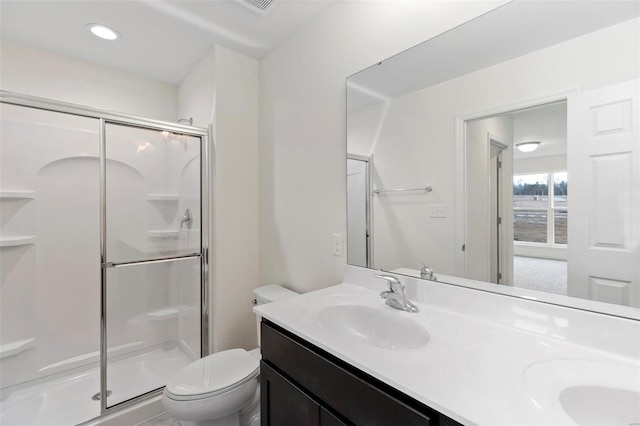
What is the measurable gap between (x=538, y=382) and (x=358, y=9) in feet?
5.38

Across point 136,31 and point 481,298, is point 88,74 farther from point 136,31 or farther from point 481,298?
point 481,298

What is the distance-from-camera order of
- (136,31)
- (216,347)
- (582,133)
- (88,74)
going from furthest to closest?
1. (88,74)
2. (216,347)
3. (136,31)
4. (582,133)

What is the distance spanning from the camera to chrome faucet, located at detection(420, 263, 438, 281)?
117cm

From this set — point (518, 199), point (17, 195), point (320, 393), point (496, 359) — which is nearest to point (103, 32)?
point (17, 195)

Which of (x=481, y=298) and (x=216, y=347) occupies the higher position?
(x=481, y=298)

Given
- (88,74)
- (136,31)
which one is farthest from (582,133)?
(88,74)

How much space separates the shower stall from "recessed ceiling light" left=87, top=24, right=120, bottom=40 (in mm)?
600

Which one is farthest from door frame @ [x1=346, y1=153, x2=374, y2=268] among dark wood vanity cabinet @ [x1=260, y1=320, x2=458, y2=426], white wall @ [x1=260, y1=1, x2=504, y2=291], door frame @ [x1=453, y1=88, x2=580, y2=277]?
dark wood vanity cabinet @ [x1=260, y1=320, x2=458, y2=426]

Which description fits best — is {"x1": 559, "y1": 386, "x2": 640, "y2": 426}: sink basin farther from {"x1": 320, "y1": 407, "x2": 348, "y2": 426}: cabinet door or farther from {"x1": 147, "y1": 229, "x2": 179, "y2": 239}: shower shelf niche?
{"x1": 147, "y1": 229, "x2": 179, "y2": 239}: shower shelf niche

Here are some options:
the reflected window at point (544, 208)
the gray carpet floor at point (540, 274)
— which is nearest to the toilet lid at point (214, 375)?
the gray carpet floor at point (540, 274)

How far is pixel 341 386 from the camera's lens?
30.7 inches

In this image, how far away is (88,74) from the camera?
2213 millimetres

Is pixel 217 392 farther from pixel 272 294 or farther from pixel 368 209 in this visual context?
pixel 368 209

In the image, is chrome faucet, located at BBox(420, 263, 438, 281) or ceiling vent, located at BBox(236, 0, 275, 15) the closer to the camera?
chrome faucet, located at BBox(420, 263, 438, 281)
